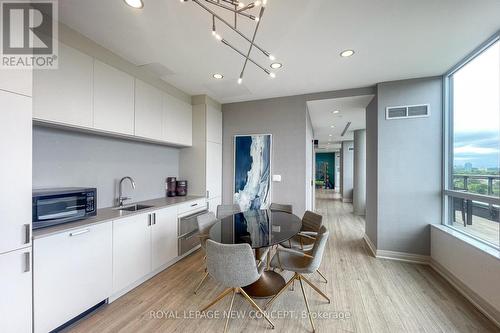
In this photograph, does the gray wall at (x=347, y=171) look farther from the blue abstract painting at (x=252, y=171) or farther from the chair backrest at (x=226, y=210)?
the chair backrest at (x=226, y=210)

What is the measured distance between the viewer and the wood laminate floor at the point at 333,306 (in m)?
1.83

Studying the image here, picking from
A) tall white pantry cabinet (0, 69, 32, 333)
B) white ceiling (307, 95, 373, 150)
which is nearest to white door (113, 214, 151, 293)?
tall white pantry cabinet (0, 69, 32, 333)

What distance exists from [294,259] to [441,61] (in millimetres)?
3114

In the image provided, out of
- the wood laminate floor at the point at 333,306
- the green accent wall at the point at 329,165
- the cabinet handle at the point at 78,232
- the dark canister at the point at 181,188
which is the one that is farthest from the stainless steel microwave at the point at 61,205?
the green accent wall at the point at 329,165

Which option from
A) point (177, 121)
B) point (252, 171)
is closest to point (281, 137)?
point (252, 171)

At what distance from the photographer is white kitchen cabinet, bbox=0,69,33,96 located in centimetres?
135

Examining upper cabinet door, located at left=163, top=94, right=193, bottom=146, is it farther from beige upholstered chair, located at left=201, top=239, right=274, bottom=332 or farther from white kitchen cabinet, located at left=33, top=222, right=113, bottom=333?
beige upholstered chair, located at left=201, top=239, right=274, bottom=332

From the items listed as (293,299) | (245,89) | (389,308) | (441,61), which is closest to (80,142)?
(245,89)

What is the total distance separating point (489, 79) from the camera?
2232 mm

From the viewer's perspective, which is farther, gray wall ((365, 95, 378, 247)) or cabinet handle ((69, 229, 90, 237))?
gray wall ((365, 95, 378, 247))

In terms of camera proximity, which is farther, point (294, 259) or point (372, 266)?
point (372, 266)

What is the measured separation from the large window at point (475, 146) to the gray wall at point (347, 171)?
5.67 meters

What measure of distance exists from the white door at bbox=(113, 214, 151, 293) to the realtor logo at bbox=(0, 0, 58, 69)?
155cm

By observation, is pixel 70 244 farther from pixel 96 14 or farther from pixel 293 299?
pixel 293 299
